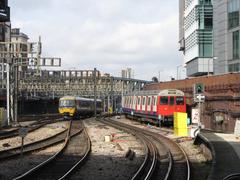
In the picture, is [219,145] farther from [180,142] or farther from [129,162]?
[180,142]

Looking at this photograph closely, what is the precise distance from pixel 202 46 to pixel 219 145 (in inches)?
2231

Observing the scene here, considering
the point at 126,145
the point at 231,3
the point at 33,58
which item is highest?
the point at 231,3

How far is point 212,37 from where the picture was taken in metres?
73.4

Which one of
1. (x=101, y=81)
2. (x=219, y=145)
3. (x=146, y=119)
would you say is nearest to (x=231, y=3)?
(x=146, y=119)

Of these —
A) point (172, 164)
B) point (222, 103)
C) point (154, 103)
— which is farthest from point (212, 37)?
point (172, 164)

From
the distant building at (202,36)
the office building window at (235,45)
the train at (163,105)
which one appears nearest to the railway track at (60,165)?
the train at (163,105)

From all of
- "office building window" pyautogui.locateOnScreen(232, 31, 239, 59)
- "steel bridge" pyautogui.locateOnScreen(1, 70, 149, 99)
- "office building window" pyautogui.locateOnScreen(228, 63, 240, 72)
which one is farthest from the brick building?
"steel bridge" pyautogui.locateOnScreen(1, 70, 149, 99)

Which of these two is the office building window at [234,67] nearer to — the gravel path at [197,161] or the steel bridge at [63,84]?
the gravel path at [197,161]

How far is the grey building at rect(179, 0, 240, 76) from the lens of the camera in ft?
209

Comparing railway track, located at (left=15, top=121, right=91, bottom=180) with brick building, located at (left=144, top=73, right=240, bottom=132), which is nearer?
railway track, located at (left=15, top=121, right=91, bottom=180)

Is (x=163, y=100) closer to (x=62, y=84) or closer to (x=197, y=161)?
(x=197, y=161)

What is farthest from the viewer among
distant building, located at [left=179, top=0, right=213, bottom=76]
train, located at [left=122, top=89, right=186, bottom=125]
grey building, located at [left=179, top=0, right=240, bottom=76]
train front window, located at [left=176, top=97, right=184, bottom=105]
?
distant building, located at [left=179, top=0, right=213, bottom=76]

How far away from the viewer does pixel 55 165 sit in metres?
17.6

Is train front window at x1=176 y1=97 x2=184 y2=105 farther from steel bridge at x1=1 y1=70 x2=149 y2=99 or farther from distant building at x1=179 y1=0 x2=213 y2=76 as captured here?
steel bridge at x1=1 y1=70 x2=149 y2=99
